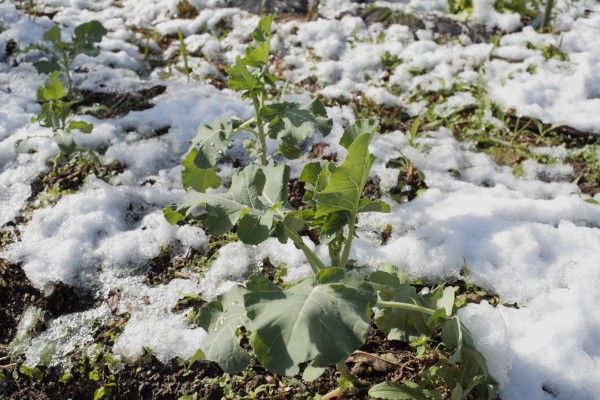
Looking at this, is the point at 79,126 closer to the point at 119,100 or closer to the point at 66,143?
the point at 66,143

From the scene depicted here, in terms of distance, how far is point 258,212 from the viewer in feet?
5.99

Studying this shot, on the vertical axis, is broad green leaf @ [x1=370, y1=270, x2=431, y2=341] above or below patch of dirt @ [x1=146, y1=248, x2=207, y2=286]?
above

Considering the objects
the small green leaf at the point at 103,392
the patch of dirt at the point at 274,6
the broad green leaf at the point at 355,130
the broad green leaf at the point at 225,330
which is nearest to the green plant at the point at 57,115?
the small green leaf at the point at 103,392

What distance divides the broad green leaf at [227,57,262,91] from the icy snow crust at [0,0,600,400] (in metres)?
0.70

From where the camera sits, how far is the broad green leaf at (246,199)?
1.82 meters

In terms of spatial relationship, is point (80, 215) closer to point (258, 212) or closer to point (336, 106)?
point (258, 212)

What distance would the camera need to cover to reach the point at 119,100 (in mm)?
3666

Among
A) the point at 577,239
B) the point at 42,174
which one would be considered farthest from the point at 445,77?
the point at 42,174

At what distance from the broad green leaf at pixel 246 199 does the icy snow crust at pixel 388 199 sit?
1.78ft

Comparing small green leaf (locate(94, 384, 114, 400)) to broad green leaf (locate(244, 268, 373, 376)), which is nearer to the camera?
broad green leaf (locate(244, 268, 373, 376))

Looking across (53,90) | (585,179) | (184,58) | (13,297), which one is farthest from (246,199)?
(184,58)

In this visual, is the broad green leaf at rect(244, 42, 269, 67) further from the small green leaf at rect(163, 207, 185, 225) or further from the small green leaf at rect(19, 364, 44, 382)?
the small green leaf at rect(19, 364, 44, 382)

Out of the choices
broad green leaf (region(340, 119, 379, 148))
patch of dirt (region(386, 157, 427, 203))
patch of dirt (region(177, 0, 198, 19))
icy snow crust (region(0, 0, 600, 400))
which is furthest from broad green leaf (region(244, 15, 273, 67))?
patch of dirt (region(177, 0, 198, 19))

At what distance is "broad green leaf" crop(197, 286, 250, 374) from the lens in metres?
1.61
